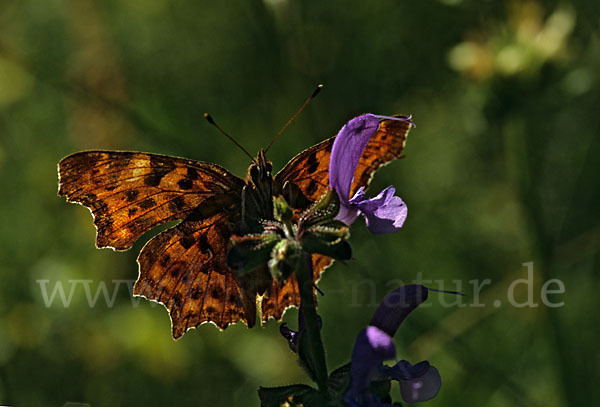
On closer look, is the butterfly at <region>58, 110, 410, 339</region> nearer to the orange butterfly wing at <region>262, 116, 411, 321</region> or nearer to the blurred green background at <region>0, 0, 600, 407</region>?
the orange butterfly wing at <region>262, 116, 411, 321</region>

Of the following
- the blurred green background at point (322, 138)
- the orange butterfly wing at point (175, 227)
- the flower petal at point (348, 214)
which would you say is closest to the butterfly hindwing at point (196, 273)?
the orange butterfly wing at point (175, 227)

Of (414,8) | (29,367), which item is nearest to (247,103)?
(414,8)

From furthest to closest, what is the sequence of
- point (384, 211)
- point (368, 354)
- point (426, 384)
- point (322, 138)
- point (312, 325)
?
point (322, 138) < point (384, 211) < point (426, 384) < point (312, 325) < point (368, 354)

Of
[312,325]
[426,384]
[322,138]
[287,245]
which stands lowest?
[426,384]

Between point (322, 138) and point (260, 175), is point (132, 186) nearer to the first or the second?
point (260, 175)

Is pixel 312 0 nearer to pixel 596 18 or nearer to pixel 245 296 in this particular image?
pixel 596 18

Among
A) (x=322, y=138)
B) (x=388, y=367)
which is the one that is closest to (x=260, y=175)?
(x=388, y=367)

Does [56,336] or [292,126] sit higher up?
[292,126]
